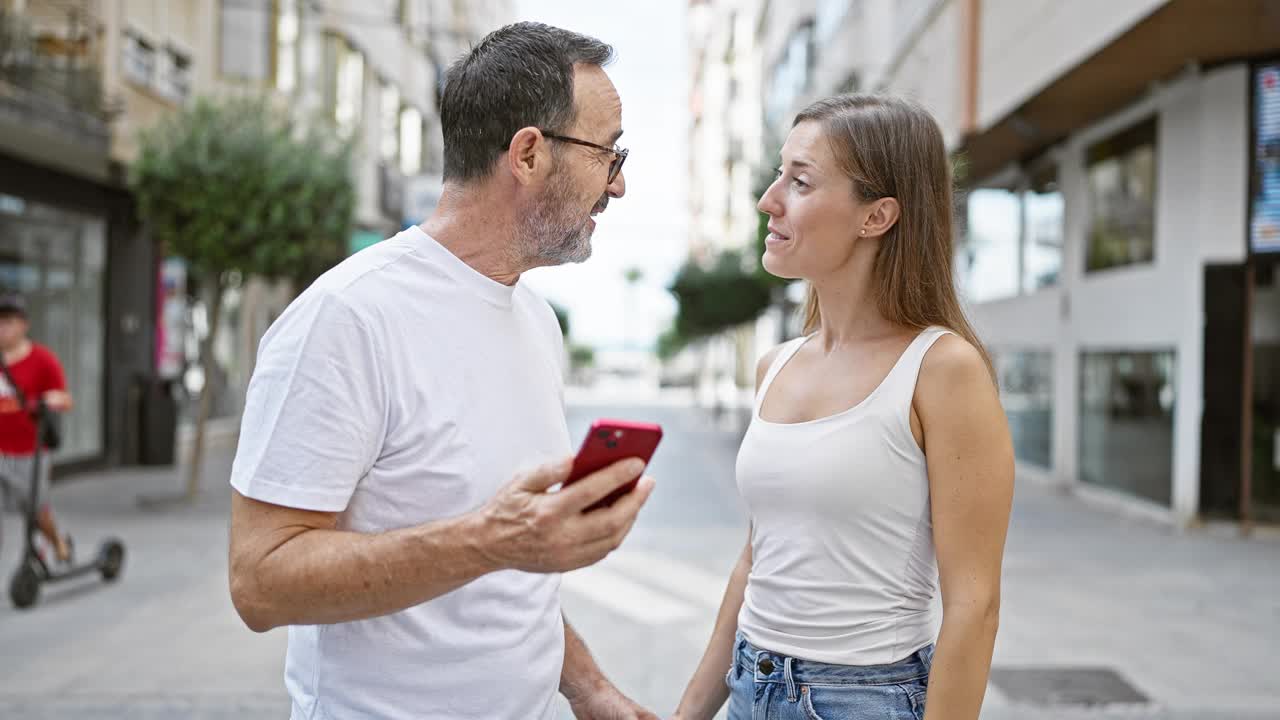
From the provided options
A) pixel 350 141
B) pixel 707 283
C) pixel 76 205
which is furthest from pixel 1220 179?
pixel 707 283

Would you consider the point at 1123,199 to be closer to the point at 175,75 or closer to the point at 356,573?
the point at 175,75

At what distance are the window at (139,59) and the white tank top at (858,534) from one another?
50.2ft

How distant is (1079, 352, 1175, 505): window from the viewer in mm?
12656

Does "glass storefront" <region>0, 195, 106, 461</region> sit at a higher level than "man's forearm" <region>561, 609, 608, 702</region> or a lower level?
higher

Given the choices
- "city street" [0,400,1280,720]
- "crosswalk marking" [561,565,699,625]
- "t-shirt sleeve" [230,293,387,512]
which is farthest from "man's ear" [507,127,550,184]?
"crosswalk marking" [561,565,699,625]

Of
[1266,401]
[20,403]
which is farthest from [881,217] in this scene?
[1266,401]

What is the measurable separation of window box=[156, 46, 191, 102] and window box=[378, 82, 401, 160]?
978 centimetres

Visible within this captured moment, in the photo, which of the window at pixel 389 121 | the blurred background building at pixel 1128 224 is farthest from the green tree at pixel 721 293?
the blurred background building at pixel 1128 224

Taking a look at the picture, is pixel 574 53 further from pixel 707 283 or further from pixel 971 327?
pixel 707 283

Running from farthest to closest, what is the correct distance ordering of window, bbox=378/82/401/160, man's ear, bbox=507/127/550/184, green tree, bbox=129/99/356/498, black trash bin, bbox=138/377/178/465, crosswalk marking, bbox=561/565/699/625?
window, bbox=378/82/401/160
black trash bin, bbox=138/377/178/465
green tree, bbox=129/99/356/498
crosswalk marking, bbox=561/565/699/625
man's ear, bbox=507/127/550/184

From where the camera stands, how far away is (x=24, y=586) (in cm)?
756

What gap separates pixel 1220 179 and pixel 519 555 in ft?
39.2

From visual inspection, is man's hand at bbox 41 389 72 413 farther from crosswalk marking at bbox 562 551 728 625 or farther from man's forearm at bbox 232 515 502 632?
man's forearm at bbox 232 515 502 632

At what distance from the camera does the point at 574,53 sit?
2039mm
